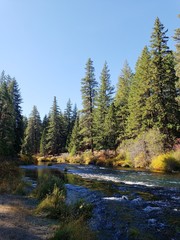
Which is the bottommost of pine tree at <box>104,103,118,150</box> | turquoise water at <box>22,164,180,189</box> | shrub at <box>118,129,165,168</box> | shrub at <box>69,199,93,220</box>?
shrub at <box>69,199,93,220</box>

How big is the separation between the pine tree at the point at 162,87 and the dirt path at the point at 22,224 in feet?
84.8

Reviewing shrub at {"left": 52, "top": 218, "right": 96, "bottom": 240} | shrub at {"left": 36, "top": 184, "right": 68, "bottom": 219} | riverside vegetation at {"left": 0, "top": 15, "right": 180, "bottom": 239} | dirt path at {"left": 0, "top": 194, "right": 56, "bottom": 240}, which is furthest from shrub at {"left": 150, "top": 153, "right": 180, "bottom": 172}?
shrub at {"left": 52, "top": 218, "right": 96, "bottom": 240}

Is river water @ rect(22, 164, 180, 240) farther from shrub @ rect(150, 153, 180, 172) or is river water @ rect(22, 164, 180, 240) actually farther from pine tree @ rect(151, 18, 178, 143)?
pine tree @ rect(151, 18, 178, 143)

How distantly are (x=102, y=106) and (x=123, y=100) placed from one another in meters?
4.64

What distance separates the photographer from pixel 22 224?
6.89 meters

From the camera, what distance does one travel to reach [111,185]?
16203mm

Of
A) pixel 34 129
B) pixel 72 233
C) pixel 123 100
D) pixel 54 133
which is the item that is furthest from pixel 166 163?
pixel 34 129

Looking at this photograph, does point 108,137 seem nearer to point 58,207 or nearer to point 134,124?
point 134,124

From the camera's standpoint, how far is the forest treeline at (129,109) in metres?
32.3

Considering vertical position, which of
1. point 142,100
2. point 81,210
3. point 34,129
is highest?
point 142,100

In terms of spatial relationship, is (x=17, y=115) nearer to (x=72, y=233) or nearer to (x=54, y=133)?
(x=54, y=133)

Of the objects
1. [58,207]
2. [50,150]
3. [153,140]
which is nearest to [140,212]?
[58,207]

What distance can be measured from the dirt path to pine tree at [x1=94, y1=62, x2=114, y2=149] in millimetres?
36003

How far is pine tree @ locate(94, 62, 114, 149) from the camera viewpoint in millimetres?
45250
